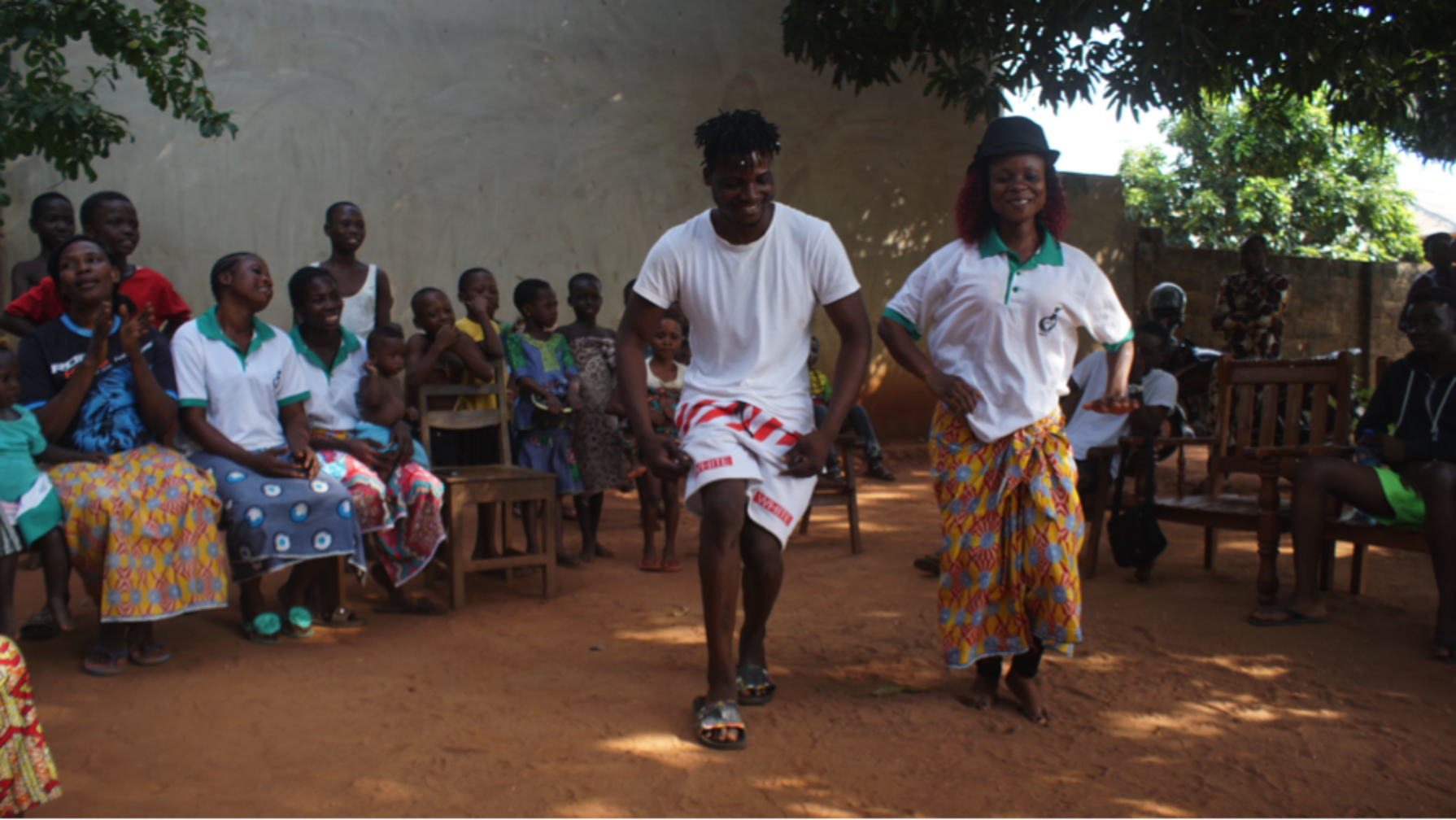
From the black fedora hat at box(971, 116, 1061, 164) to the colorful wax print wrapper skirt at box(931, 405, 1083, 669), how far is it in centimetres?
85

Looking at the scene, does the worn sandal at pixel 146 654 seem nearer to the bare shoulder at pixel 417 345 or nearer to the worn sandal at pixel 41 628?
the worn sandal at pixel 41 628

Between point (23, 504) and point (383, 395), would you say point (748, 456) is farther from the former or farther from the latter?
point (23, 504)

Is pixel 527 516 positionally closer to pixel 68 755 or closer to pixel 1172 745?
pixel 68 755

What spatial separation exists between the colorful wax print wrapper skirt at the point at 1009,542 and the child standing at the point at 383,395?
268cm

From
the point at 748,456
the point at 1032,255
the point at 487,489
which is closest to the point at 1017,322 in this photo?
the point at 1032,255

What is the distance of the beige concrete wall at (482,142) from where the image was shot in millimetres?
7160

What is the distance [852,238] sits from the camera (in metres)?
10.0

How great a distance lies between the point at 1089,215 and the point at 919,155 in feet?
7.73

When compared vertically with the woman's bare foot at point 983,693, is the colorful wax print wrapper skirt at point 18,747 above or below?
above

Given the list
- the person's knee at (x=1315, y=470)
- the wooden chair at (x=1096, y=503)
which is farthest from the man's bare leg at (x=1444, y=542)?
the wooden chair at (x=1096, y=503)

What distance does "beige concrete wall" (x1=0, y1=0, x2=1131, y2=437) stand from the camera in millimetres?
7160

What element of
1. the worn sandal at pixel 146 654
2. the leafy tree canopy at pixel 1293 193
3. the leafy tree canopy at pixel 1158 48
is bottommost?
the worn sandal at pixel 146 654

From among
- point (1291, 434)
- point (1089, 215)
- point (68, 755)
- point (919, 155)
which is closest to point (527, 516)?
point (68, 755)

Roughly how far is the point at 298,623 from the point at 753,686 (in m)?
2.03
